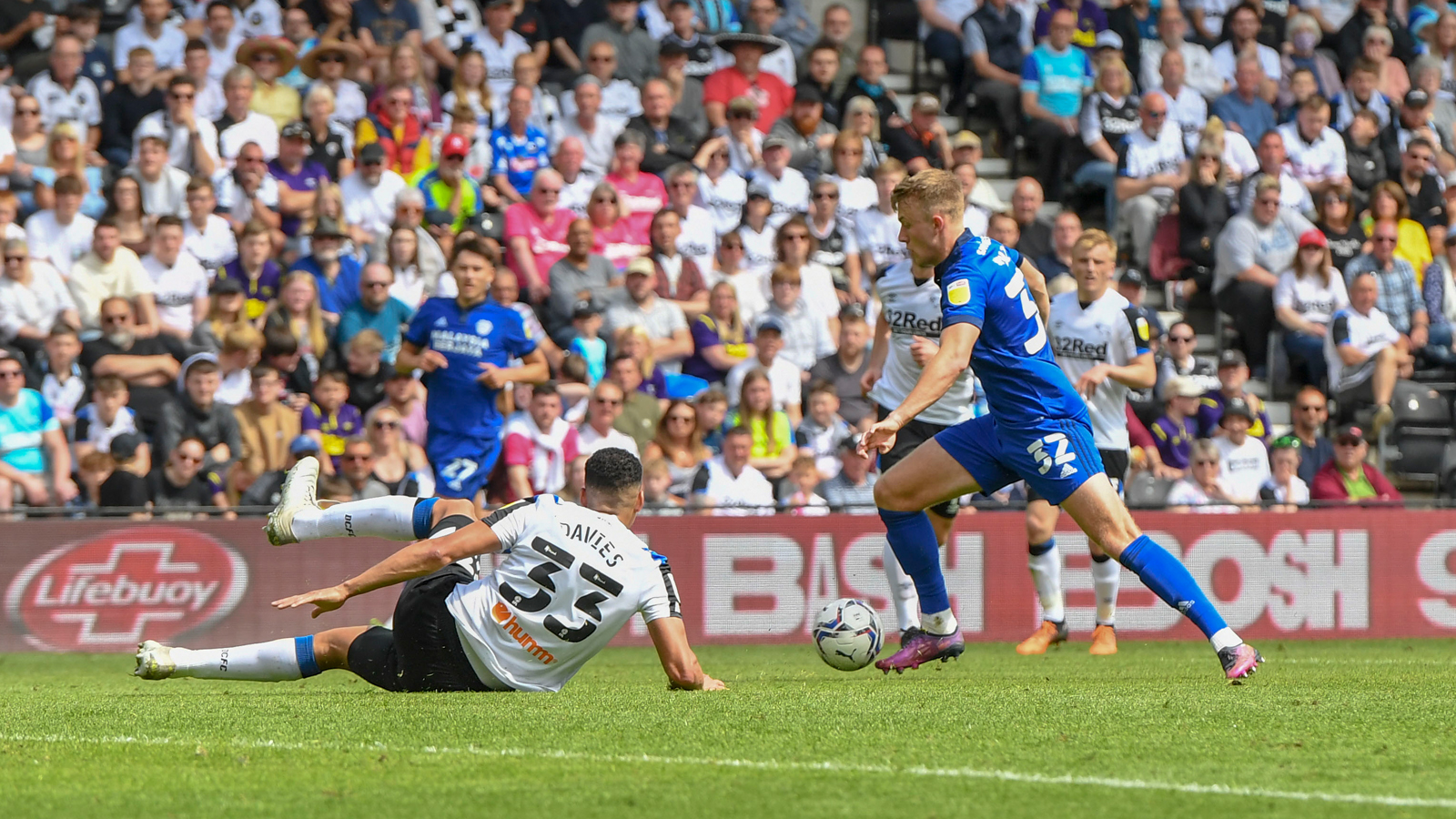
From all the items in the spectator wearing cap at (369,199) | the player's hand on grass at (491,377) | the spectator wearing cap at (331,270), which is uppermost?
the spectator wearing cap at (369,199)

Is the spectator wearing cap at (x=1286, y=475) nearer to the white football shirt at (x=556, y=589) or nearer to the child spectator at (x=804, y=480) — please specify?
the child spectator at (x=804, y=480)

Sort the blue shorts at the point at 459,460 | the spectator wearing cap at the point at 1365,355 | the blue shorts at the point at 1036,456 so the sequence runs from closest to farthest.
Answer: the blue shorts at the point at 1036,456 < the blue shorts at the point at 459,460 < the spectator wearing cap at the point at 1365,355

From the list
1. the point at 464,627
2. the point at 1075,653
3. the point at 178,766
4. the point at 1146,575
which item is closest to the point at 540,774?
the point at 178,766

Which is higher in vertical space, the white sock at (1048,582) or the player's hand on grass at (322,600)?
the player's hand on grass at (322,600)

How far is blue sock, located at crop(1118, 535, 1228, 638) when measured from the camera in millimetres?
8352

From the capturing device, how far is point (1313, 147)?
19484 millimetres

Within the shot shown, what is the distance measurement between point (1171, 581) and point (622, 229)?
9.00 meters

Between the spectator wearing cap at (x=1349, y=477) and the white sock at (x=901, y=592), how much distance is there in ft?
17.9

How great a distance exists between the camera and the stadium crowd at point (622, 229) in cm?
1390

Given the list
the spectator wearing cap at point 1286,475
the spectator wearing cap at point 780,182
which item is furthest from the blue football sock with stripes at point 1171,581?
the spectator wearing cap at point 780,182

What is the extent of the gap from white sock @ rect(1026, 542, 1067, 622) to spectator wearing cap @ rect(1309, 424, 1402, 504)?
13.3 ft

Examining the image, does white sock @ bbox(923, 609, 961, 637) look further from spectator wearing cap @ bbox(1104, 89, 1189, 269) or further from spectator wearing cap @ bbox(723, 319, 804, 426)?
spectator wearing cap @ bbox(1104, 89, 1189, 269)

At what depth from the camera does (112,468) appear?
13.2 metres

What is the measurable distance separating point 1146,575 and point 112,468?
786cm
